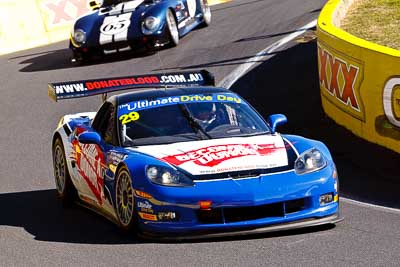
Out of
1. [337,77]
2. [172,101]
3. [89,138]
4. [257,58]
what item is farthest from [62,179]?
[257,58]

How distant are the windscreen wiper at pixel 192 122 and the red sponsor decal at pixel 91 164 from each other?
81 centimetres

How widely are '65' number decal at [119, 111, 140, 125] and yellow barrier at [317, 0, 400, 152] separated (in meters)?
3.13

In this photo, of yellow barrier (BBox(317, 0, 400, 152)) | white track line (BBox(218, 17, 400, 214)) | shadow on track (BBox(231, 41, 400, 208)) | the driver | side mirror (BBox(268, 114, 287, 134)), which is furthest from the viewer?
white track line (BBox(218, 17, 400, 214))

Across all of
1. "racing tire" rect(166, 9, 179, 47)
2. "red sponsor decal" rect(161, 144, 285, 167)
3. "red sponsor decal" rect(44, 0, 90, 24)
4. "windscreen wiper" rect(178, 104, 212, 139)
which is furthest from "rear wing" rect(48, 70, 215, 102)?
"red sponsor decal" rect(44, 0, 90, 24)

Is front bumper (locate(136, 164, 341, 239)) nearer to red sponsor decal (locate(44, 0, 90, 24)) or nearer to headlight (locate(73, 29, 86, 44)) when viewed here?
headlight (locate(73, 29, 86, 44))

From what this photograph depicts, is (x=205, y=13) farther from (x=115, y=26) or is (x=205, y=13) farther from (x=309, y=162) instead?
(x=309, y=162)

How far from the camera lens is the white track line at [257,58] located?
57.3 ft

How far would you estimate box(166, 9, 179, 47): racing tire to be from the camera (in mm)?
20906

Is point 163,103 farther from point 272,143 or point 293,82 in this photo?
point 293,82

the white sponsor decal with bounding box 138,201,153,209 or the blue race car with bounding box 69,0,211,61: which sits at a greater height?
the white sponsor decal with bounding box 138,201,153,209

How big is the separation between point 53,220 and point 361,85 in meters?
4.24

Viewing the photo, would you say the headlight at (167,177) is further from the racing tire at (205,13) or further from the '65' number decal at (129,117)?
the racing tire at (205,13)

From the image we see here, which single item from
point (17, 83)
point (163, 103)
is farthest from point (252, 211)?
point (17, 83)

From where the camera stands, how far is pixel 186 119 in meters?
9.31
